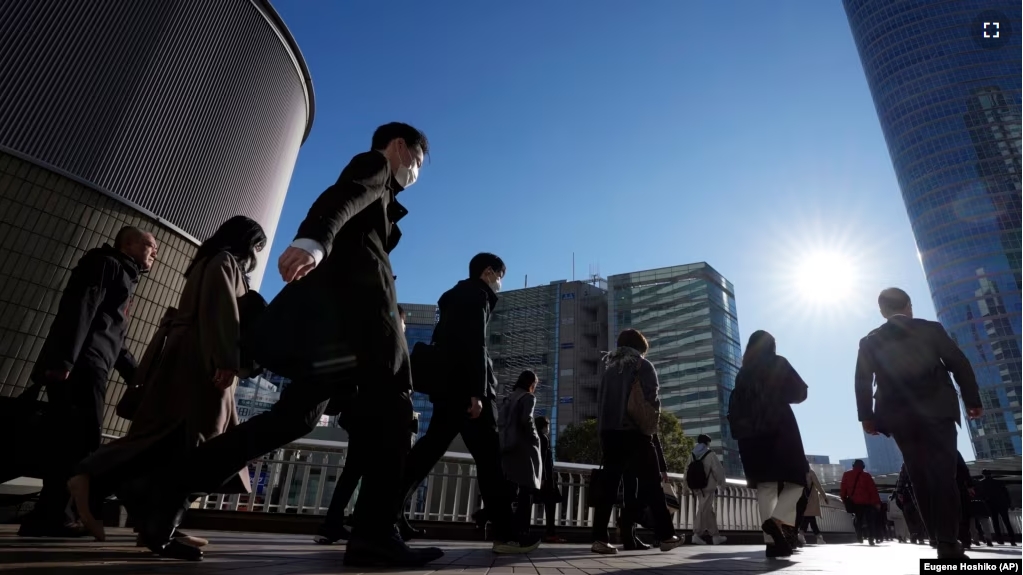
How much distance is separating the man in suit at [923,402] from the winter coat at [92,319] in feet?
15.1

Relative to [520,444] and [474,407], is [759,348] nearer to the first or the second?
[520,444]

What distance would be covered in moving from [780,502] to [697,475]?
12.0 ft

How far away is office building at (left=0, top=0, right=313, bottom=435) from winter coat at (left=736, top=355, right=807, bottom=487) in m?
10.8

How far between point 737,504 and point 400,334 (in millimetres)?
9589

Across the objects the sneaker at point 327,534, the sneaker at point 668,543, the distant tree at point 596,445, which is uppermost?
the distant tree at point 596,445

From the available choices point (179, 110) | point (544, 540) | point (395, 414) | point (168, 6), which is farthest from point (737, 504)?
point (168, 6)

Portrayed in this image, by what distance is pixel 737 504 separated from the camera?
9.54m

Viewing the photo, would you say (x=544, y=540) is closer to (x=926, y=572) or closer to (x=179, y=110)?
(x=926, y=572)

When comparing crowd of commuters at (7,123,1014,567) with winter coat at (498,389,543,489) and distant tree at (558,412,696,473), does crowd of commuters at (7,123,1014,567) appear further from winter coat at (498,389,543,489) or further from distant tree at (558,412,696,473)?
distant tree at (558,412,696,473)

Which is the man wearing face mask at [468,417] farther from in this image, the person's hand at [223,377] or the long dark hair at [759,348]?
the long dark hair at [759,348]

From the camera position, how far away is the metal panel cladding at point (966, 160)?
70.9 metres

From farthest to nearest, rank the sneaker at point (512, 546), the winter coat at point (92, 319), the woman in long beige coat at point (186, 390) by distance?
the sneaker at point (512, 546) → the winter coat at point (92, 319) → the woman in long beige coat at point (186, 390)

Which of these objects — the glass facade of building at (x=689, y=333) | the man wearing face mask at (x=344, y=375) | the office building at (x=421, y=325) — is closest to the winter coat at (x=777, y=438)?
the man wearing face mask at (x=344, y=375)

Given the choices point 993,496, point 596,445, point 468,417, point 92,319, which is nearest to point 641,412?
point 468,417
